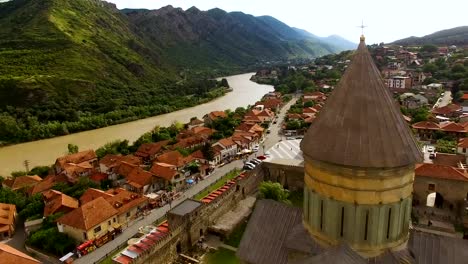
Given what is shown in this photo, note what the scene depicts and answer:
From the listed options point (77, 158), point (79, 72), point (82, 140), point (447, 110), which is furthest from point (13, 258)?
point (79, 72)

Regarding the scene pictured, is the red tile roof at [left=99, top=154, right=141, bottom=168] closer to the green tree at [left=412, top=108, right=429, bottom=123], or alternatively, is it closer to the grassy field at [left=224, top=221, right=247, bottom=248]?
the grassy field at [left=224, top=221, right=247, bottom=248]

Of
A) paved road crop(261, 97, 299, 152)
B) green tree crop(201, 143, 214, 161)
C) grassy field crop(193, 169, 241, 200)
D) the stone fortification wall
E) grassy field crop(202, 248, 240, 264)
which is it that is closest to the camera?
the stone fortification wall

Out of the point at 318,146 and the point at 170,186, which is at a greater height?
the point at 318,146

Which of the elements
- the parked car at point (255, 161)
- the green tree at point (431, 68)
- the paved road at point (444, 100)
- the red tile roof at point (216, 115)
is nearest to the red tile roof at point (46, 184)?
the parked car at point (255, 161)

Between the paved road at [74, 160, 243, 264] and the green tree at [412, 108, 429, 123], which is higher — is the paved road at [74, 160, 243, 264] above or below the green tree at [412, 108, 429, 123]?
below

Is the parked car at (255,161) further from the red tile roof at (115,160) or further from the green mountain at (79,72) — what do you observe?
the green mountain at (79,72)

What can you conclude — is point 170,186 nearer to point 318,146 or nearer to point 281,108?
point 318,146

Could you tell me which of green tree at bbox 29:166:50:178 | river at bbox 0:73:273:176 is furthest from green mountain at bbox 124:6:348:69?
green tree at bbox 29:166:50:178

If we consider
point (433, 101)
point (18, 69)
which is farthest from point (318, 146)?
point (18, 69)
